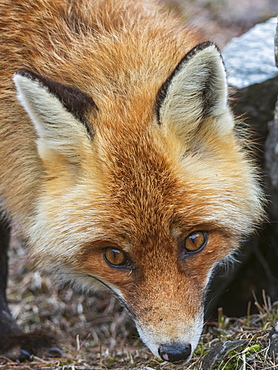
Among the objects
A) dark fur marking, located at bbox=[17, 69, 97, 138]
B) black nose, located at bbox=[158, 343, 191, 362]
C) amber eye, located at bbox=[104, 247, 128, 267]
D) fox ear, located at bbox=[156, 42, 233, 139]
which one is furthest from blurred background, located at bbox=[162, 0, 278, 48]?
black nose, located at bbox=[158, 343, 191, 362]

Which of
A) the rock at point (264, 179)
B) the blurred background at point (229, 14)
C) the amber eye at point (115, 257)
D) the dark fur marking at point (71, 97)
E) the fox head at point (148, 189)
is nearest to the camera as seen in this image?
the dark fur marking at point (71, 97)

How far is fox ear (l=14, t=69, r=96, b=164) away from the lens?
3.27 m

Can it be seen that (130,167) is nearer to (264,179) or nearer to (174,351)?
(174,351)

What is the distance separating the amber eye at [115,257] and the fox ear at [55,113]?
2.37 ft

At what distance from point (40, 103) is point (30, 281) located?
416 centimetres

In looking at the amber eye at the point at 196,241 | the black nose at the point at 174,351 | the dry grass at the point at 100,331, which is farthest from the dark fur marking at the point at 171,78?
the dry grass at the point at 100,331

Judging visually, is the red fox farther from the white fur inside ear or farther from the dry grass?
the dry grass

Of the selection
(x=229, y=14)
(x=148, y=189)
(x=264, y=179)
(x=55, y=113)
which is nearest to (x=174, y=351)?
(x=148, y=189)

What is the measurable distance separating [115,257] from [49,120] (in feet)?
3.65

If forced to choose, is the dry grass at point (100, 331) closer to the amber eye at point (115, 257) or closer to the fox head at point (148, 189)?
the fox head at point (148, 189)

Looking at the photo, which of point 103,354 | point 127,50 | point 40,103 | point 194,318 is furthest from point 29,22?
point 103,354

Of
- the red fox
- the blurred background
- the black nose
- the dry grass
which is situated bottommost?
the dry grass

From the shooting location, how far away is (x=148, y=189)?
11.3 ft

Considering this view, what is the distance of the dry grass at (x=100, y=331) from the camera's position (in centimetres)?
359
